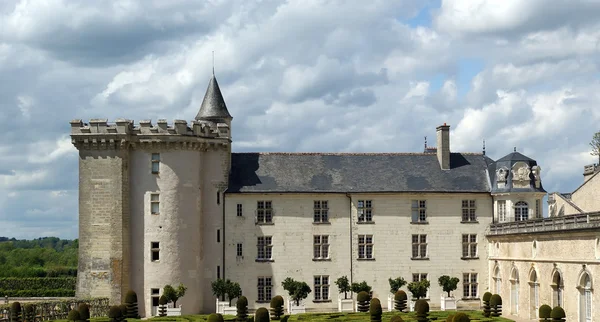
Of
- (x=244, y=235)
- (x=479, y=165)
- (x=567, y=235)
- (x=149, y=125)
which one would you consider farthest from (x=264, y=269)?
(x=567, y=235)

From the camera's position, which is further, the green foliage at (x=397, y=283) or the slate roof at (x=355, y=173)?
the slate roof at (x=355, y=173)

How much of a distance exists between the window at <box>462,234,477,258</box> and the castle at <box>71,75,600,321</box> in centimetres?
8

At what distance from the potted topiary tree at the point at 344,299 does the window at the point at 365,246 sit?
164cm

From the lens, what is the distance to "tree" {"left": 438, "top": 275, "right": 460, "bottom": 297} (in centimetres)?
4897

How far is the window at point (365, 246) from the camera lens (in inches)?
1962

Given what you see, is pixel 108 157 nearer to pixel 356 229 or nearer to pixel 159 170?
pixel 159 170

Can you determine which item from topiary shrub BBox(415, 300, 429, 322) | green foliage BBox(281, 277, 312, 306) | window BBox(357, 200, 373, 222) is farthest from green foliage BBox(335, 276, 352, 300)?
topiary shrub BBox(415, 300, 429, 322)

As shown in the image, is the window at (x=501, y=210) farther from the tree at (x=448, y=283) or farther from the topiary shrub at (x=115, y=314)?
the topiary shrub at (x=115, y=314)

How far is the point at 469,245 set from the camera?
50.3 meters

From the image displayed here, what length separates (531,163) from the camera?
49.8m

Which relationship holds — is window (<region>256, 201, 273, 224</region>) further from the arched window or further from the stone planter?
the arched window

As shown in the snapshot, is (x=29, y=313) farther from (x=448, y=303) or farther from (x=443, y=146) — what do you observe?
(x=443, y=146)

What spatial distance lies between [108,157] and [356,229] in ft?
46.1

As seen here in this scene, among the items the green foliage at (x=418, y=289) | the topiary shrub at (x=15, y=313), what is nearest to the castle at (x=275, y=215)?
the green foliage at (x=418, y=289)
